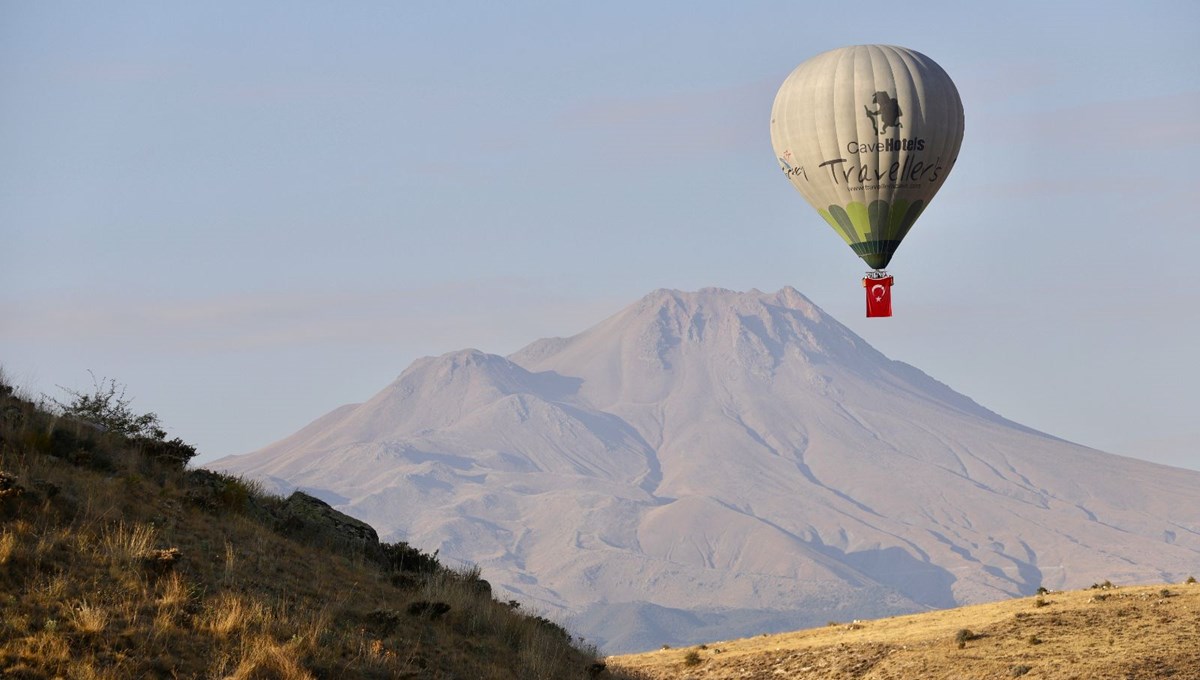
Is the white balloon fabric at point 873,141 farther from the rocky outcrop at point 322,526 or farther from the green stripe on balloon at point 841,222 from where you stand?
the rocky outcrop at point 322,526

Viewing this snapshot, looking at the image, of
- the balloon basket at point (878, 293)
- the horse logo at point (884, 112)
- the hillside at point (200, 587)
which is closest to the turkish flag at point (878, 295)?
the balloon basket at point (878, 293)

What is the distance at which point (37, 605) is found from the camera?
21.8 m

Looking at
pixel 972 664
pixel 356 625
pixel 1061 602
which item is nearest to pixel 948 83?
pixel 1061 602

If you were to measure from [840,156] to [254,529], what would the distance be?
166 ft

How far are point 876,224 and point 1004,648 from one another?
3895cm

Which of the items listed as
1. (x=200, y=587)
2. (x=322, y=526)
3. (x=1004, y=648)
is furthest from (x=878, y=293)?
(x=200, y=587)

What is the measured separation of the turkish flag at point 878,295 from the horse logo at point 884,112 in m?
6.71

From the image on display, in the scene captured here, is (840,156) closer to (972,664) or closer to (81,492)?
(972,664)

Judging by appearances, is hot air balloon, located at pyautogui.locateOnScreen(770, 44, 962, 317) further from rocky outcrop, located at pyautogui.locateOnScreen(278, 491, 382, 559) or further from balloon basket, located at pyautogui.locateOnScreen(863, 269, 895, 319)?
rocky outcrop, located at pyautogui.locateOnScreen(278, 491, 382, 559)

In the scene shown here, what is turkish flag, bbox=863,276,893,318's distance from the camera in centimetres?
7269

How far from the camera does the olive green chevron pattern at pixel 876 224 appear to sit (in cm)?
7269

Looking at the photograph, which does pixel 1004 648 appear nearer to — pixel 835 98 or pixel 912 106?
pixel 912 106

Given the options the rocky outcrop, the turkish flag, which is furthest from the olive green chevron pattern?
the rocky outcrop

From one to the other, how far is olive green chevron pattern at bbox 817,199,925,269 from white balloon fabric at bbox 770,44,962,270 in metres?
0.04
